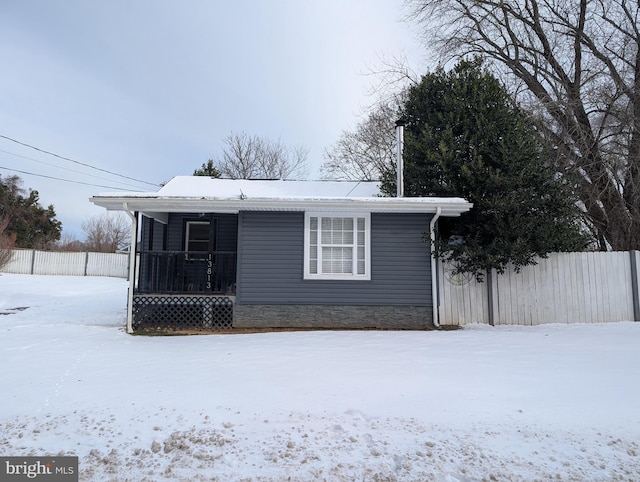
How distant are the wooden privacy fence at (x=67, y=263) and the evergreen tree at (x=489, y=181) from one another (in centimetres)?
2303

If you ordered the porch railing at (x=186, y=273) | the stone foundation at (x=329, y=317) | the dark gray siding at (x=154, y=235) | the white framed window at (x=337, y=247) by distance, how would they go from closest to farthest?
the stone foundation at (x=329, y=317) → the white framed window at (x=337, y=247) → the porch railing at (x=186, y=273) → the dark gray siding at (x=154, y=235)

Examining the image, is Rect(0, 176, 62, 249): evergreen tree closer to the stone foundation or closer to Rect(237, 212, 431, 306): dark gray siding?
Rect(237, 212, 431, 306): dark gray siding

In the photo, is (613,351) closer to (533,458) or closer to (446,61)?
(533,458)

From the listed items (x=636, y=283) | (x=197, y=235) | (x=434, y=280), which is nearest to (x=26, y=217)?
(x=197, y=235)

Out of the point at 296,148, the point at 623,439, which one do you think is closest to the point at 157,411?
the point at 623,439

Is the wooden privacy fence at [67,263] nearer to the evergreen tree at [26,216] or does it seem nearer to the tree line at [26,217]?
the tree line at [26,217]

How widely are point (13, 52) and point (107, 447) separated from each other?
1769cm

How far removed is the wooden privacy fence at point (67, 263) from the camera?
79.7 feet

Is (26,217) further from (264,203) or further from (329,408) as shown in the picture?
(329,408)

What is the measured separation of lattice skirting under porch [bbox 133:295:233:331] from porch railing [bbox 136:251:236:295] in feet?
0.68

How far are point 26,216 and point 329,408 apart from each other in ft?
118

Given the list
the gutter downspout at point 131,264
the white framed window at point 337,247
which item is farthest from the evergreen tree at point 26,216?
the white framed window at point 337,247

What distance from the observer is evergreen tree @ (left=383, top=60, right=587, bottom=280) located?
Answer: 333 inches

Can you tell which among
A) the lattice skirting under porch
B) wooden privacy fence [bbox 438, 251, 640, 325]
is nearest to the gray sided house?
the lattice skirting under porch
